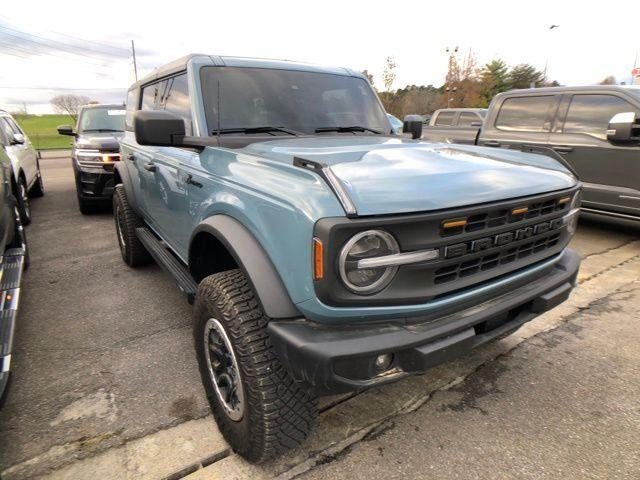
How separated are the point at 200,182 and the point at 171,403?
1.28m

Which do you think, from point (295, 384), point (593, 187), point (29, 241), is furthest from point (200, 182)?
point (593, 187)

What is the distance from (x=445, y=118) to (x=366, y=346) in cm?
1179

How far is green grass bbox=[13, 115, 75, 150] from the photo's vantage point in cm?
3315

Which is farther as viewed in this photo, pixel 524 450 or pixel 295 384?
pixel 524 450

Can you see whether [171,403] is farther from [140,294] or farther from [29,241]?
[29,241]

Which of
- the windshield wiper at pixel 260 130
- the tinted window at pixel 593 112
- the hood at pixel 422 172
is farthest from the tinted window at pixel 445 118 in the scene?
the windshield wiper at pixel 260 130

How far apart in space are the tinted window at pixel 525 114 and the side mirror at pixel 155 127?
18.0 feet

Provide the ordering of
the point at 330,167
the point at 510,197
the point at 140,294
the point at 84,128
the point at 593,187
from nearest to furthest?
the point at 330,167 → the point at 510,197 → the point at 140,294 → the point at 593,187 → the point at 84,128

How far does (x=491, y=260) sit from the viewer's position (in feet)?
6.34

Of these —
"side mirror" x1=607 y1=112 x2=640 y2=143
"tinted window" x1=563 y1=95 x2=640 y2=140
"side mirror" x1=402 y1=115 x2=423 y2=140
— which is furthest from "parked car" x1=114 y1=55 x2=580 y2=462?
"tinted window" x1=563 y1=95 x2=640 y2=140

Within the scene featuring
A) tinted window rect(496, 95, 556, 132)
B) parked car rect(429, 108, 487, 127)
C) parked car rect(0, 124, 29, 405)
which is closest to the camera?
parked car rect(0, 124, 29, 405)

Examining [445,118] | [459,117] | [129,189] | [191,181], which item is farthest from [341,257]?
[445,118]

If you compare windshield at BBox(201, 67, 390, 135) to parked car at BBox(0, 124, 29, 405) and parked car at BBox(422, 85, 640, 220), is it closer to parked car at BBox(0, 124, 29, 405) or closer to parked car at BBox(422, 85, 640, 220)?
parked car at BBox(0, 124, 29, 405)

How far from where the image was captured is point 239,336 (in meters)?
1.81
